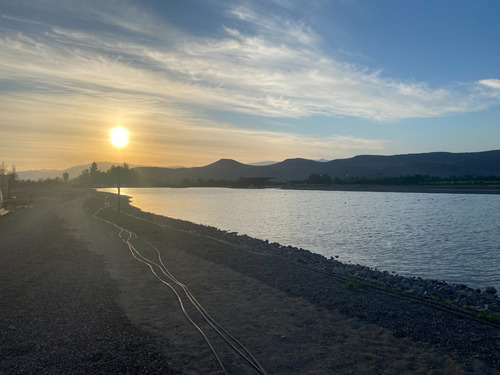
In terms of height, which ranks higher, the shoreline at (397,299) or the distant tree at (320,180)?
the distant tree at (320,180)

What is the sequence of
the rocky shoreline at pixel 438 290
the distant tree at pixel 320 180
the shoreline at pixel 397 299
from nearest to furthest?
the shoreline at pixel 397 299
the rocky shoreline at pixel 438 290
the distant tree at pixel 320 180

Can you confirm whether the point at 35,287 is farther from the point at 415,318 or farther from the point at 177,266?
the point at 415,318

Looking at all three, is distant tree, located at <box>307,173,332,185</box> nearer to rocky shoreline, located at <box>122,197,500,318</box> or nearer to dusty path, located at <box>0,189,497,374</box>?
rocky shoreline, located at <box>122,197,500,318</box>

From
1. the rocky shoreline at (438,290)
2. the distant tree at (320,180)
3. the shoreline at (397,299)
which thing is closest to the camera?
the shoreline at (397,299)

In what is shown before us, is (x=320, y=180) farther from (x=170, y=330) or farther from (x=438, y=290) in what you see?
(x=170, y=330)

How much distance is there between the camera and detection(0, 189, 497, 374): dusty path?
7.04 metres

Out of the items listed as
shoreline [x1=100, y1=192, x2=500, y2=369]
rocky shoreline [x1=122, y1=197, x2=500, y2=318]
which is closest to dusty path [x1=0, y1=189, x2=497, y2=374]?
shoreline [x1=100, y1=192, x2=500, y2=369]

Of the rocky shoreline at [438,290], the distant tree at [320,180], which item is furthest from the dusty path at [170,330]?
the distant tree at [320,180]

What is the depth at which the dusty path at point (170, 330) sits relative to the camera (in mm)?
7043

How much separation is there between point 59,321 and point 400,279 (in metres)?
12.2

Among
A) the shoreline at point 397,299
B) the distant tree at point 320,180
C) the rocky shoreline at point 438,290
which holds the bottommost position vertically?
the rocky shoreline at point 438,290

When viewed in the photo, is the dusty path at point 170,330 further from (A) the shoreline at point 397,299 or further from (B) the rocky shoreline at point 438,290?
(B) the rocky shoreline at point 438,290

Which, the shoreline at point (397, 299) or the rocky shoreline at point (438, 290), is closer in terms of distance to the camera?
the shoreline at point (397, 299)

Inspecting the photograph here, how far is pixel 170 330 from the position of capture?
28.8 ft
